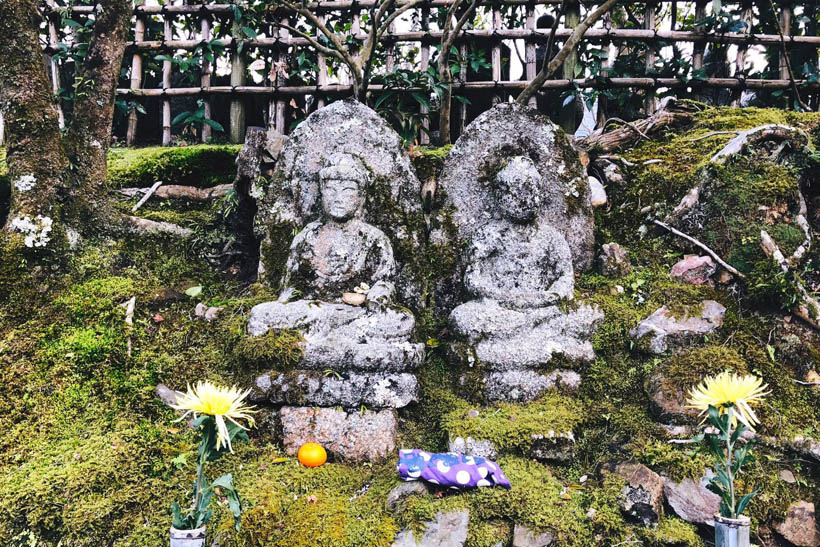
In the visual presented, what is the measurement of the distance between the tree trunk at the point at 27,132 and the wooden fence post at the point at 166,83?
7.94ft

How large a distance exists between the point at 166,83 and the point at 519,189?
5.13 m

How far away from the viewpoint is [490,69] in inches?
303

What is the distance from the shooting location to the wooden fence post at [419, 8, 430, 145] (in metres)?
7.30

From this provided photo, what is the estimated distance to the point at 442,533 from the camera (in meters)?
3.26

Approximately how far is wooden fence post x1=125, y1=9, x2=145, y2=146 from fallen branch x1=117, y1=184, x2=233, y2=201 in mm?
1822

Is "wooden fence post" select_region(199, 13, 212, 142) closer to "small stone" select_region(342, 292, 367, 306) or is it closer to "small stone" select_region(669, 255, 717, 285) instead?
"small stone" select_region(342, 292, 367, 306)

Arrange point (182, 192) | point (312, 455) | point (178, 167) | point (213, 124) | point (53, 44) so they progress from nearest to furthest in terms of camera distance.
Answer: point (312, 455) → point (182, 192) → point (178, 167) → point (213, 124) → point (53, 44)

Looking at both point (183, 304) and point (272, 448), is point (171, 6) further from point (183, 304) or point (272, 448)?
point (272, 448)

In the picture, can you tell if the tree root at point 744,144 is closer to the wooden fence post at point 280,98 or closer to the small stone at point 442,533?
the small stone at point 442,533

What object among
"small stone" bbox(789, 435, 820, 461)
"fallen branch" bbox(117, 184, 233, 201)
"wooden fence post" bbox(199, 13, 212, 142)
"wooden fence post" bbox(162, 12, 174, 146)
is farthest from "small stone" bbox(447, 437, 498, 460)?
"wooden fence post" bbox(162, 12, 174, 146)

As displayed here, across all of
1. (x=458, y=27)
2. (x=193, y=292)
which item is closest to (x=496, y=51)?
(x=458, y=27)

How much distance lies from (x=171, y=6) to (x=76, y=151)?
10.5 ft

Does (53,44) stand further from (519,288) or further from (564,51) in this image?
(519,288)

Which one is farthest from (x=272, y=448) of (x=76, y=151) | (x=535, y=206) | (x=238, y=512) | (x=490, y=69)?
(x=490, y=69)
